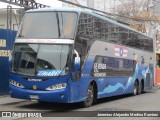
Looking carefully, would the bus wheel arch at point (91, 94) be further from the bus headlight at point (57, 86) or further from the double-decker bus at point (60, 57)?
the bus headlight at point (57, 86)

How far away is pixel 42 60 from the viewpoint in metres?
13.4

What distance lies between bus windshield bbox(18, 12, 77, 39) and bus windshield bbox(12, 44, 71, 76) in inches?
18.2

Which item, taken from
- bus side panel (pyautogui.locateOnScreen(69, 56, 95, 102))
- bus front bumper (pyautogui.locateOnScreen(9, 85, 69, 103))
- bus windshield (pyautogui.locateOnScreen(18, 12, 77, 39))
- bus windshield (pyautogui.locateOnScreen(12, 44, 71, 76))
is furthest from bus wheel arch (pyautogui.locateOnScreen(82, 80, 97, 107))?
bus windshield (pyautogui.locateOnScreen(18, 12, 77, 39))

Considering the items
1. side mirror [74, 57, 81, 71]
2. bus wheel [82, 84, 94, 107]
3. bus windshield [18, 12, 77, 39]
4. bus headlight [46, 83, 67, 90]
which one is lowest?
bus wheel [82, 84, 94, 107]

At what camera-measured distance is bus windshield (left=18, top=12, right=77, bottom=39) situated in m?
13.8

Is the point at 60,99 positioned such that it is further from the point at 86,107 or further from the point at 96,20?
the point at 96,20

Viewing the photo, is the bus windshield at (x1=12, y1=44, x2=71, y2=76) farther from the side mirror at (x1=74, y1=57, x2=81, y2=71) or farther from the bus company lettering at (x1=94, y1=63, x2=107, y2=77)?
the bus company lettering at (x1=94, y1=63, x2=107, y2=77)

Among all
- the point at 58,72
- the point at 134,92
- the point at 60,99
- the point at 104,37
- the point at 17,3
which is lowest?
the point at 134,92

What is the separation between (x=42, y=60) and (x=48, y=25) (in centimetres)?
145

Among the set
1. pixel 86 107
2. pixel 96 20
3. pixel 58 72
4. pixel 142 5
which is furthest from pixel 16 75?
pixel 142 5

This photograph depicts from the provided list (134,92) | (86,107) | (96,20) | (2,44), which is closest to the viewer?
(86,107)

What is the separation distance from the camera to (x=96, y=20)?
16.0 metres

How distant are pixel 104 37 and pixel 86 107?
142 inches

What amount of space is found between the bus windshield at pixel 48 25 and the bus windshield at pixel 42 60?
18.2 inches
